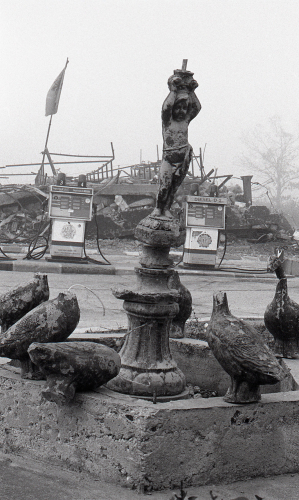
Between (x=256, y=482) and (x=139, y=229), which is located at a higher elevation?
(x=139, y=229)

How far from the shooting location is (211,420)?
3092 millimetres

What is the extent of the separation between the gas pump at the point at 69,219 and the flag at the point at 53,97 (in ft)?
23.4

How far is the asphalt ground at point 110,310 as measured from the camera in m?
2.93

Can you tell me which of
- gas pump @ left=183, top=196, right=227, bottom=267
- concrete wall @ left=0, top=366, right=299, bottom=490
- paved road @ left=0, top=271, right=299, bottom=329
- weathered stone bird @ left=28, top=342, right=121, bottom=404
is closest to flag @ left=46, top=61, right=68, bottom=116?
gas pump @ left=183, top=196, right=227, bottom=267

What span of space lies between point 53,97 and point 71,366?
57.7 ft

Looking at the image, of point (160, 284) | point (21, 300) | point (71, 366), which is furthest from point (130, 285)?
point (71, 366)

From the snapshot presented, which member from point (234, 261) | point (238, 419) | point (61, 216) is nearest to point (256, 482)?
point (238, 419)

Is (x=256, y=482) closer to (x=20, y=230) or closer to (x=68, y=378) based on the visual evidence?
(x=68, y=378)

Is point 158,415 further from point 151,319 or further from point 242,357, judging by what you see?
point 151,319

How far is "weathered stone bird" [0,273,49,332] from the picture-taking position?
3.86 metres

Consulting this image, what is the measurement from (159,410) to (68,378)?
0.48 metres

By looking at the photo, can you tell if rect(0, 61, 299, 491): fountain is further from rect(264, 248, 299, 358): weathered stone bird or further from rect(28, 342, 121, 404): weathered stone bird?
rect(264, 248, 299, 358): weathered stone bird

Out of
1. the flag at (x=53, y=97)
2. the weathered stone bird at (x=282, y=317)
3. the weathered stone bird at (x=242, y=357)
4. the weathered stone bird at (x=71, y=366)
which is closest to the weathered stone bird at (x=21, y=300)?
the weathered stone bird at (x=71, y=366)

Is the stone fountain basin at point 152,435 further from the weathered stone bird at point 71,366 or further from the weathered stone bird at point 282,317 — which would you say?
the weathered stone bird at point 282,317
